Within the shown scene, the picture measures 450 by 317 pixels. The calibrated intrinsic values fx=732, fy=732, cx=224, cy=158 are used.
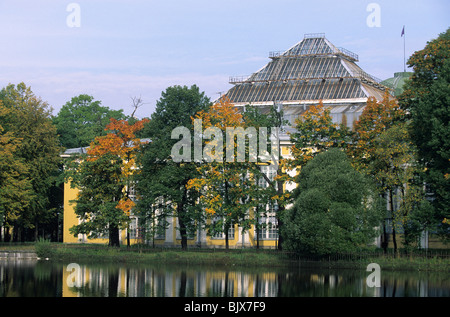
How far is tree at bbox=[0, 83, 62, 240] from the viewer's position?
7269cm

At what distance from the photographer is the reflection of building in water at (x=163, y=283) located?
3623 cm

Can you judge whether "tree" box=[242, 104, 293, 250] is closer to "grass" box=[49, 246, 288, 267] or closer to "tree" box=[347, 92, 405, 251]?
"grass" box=[49, 246, 288, 267]

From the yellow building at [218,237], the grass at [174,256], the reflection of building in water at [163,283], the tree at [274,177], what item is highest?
the tree at [274,177]

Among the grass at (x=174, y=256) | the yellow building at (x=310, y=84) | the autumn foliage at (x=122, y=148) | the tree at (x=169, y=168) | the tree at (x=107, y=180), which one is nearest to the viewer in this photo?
the grass at (x=174, y=256)

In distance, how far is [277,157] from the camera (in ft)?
206

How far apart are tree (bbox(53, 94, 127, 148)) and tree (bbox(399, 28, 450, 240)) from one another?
46.0 metres

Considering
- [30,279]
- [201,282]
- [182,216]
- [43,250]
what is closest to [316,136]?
[182,216]

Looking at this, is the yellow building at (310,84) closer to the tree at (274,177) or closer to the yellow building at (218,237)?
the yellow building at (218,237)

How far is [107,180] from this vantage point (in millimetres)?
64188

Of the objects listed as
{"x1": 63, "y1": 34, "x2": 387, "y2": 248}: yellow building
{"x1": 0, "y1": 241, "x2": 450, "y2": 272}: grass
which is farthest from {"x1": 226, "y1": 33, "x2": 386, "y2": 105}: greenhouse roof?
{"x1": 0, "y1": 241, "x2": 450, "y2": 272}: grass

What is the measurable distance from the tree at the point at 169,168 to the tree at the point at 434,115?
17.8 m

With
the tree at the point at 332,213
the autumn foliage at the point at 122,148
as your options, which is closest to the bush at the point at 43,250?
the autumn foliage at the point at 122,148
